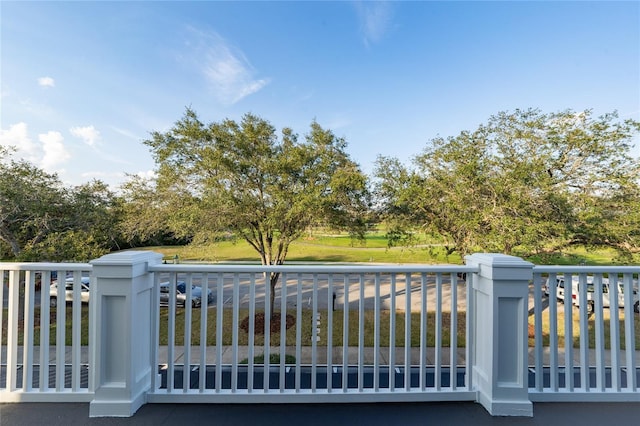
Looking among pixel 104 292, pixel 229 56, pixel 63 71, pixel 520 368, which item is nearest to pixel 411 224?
pixel 520 368

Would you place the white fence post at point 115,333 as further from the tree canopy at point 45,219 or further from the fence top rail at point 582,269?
the tree canopy at point 45,219

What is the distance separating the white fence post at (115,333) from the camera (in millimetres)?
1465

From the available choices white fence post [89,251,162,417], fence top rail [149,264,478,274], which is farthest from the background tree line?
white fence post [89,251,162,417]

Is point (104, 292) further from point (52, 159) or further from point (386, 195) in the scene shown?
point (52, 159)

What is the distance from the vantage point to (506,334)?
5.11 ft

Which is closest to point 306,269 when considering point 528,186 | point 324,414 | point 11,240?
point 324,414

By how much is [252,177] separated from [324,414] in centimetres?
594

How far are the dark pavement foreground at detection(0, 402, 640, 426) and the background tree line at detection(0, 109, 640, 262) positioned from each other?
454 centimetres

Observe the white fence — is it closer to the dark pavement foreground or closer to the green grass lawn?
the dark pavement foreground

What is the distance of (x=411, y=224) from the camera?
7586 mm

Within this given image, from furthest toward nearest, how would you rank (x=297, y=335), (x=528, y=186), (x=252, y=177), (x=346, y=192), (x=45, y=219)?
(x=252, y=177) → (x=45, y=219) → (x=346, y=192) → (x=528, y=186) → (x=297, y=335)

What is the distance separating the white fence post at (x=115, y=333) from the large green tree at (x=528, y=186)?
6153 mm

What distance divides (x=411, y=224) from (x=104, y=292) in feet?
23.7

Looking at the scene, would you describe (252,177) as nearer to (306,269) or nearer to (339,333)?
(339,333)
